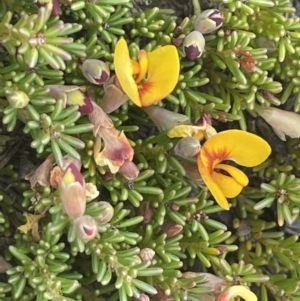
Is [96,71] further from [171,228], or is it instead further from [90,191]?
[171,228]

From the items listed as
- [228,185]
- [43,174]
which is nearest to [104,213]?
[43,174]

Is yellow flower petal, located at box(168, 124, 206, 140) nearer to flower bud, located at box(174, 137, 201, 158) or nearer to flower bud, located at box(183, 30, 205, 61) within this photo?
flower bud, located at box(174, 137, 201, 158)

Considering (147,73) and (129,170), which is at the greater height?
(147,73)

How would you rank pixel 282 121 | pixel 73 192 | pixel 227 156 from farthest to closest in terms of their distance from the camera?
1. pixel 282 121
2. pixel 227 156
3. pixel 73 192

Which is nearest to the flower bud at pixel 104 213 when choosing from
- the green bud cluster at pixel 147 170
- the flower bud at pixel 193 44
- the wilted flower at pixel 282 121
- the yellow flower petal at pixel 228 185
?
the green bud cluster at pixel 147 170

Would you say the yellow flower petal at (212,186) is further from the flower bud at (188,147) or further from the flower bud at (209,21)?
the flower bud at (209,21)

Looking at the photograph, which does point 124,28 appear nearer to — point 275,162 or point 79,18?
point 79,18
